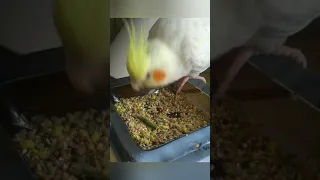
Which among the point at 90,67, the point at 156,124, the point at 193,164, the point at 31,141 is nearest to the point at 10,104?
the point at 31,141

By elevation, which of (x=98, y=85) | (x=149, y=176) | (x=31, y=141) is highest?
(x=98, y=85)

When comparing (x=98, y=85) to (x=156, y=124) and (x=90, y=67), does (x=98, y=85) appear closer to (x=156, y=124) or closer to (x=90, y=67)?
(x=90, y=67)

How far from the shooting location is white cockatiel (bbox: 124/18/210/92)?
39.4 inches

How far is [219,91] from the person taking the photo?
0.95 meters

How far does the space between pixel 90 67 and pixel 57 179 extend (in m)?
0.28

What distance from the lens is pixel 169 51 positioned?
1.01 metres

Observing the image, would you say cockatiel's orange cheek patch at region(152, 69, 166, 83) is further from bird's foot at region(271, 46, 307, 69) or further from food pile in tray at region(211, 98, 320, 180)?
bird's foot at region(271, 46, 307, 69)

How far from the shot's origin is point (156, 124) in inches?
40.5

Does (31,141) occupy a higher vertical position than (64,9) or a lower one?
lower

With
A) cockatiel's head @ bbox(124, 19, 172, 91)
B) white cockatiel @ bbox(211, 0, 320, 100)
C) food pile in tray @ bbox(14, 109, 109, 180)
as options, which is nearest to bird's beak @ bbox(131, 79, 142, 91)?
cockatiel's head @ bbox(124, 19, 172, 91)

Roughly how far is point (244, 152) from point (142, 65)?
33 centimetres

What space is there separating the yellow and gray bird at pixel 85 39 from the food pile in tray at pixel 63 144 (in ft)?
0.25

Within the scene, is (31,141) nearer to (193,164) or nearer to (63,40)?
(63,40)

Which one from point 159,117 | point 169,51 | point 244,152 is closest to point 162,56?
point 169,51
